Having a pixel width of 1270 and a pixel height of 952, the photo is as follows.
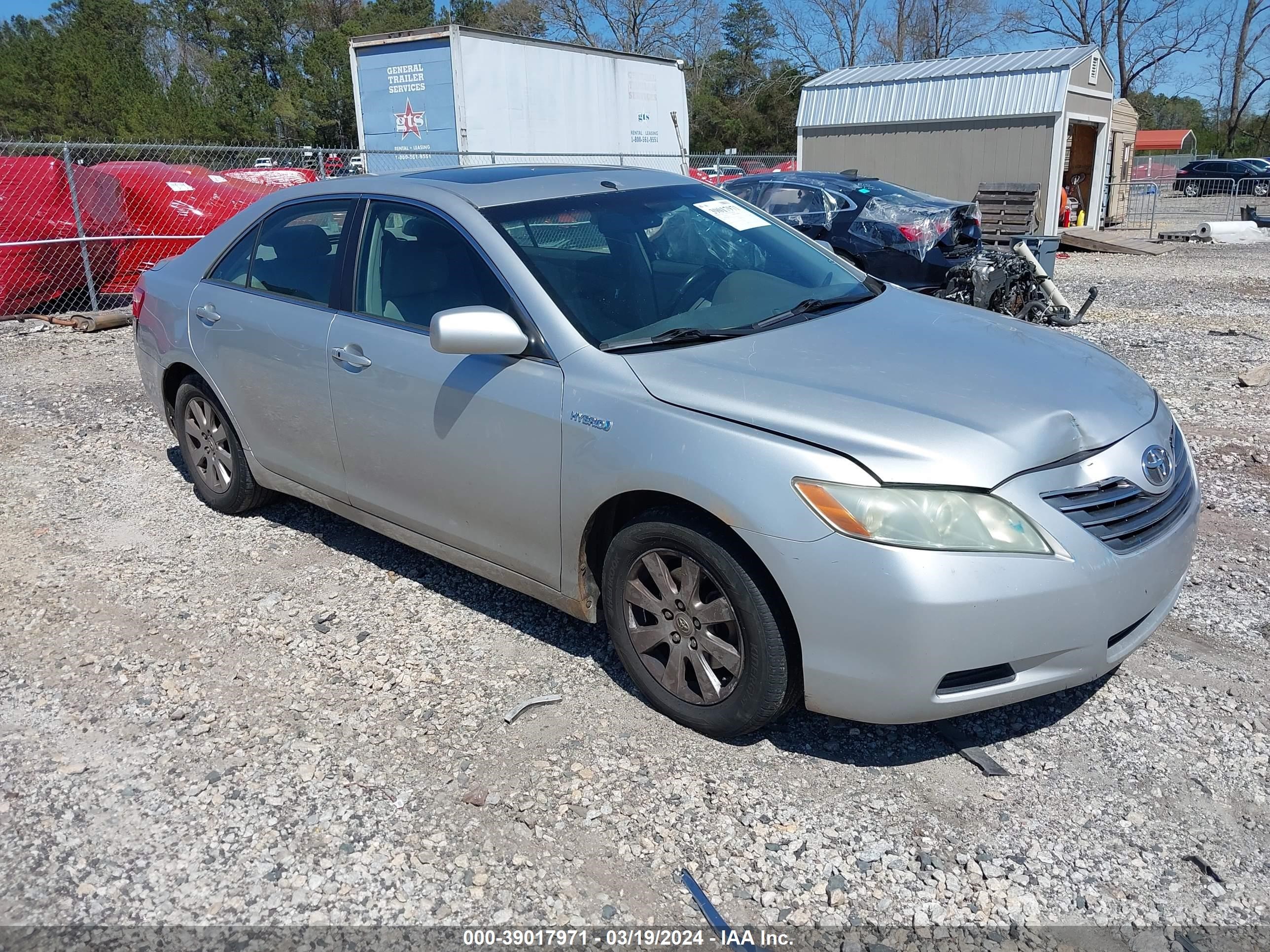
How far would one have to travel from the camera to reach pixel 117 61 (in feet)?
164

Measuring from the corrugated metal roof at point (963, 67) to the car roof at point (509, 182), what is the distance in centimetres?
1853

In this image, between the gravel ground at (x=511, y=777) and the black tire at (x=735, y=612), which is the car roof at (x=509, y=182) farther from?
the gravel ground at (x=511, y=777)

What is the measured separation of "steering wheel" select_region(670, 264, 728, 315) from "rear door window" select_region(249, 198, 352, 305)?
1.51m

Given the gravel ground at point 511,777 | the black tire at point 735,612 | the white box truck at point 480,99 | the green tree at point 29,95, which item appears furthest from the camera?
the green tree at point 29,95

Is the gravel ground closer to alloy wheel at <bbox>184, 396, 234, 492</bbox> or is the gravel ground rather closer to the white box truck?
alloy wheel at <bbox>184, 396, 234, 492</bbox>

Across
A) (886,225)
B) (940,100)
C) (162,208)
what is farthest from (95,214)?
(940,100)

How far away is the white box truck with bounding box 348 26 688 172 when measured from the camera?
1558cm

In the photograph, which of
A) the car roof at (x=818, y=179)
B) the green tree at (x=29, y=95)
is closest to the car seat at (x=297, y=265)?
the car roof at (x=818, y=179)

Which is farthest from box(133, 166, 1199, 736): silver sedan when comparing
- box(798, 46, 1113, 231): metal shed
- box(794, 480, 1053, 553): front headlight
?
box(798, 46, 1113, 231): metal shed

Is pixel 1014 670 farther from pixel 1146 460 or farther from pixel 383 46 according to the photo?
pixel 383 46

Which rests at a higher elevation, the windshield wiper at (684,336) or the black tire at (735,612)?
the windshield wiper at (684,336)

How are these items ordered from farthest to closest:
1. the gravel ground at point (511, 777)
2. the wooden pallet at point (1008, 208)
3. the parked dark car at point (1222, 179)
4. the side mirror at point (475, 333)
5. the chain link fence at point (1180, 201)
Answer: the parked dark car at point (1222, 179), the chain link fence at point (1180, 201), the wooden pallet at point (1008, 208), the side mirror at point (475, 333), the gravel ground at point (511, 777)

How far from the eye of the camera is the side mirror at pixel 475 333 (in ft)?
10.9

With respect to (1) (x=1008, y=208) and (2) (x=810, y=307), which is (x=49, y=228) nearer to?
(2) (x=810, y=307)
